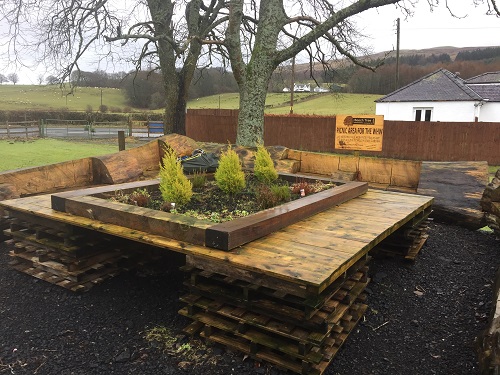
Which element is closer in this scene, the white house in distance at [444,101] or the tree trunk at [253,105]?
the tree trunk at [253,105]

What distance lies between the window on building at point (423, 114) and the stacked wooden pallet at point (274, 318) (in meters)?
33.0

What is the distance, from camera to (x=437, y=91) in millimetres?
33469

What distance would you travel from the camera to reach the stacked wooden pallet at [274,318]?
9.91ft

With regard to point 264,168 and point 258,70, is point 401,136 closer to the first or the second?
point 258,70

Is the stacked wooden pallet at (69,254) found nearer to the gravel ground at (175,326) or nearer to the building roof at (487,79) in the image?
the gravel ground at (175,326)

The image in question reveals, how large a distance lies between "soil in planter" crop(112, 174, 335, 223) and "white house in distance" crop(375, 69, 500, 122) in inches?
1178

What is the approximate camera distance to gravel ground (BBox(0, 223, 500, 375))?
338cm

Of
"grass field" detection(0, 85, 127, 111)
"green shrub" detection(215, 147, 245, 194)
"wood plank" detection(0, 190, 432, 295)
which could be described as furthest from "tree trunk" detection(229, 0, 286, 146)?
"grass field" detection(0, 85, 127, 111)

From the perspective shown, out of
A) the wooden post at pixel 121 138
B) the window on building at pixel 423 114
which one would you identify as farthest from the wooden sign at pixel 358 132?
the window on building at pixel 423 114

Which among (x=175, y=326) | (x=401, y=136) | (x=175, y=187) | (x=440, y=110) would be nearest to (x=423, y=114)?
(x=440, y=110)

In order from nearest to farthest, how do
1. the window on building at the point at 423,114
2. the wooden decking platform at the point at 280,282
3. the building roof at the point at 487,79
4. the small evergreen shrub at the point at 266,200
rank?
the wooden decking platform at the point at 280,282
the small evergreen shrub at the point at 266,200
the window on building at the point at 423,114
the building roof at the point at 487,79

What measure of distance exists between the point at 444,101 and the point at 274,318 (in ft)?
109

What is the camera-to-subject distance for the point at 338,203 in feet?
17.7

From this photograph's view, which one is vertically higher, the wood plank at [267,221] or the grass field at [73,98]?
the grass field at [73,98]
